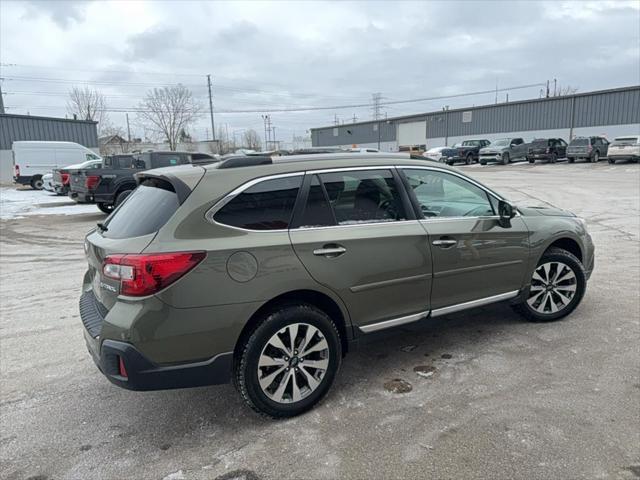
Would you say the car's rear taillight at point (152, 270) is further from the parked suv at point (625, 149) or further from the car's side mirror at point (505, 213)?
the parked suv at point (625, 149)

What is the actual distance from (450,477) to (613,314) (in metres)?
3.23

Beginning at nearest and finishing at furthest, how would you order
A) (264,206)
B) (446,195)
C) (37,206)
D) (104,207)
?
1. (264,206)
2. (446,195)
3. (104,207)
4. (37,206)

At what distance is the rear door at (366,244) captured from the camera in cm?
316

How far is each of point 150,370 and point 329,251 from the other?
1.32m

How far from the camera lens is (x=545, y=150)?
105ft

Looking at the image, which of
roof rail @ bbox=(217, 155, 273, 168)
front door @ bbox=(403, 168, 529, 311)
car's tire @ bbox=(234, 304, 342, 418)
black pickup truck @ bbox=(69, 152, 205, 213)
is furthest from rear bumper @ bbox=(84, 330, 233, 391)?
black pickup truck @ bbox=(69, 152, 205, 213)

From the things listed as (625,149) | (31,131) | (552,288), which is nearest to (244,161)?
(552,288)

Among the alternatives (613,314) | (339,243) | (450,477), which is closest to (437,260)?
(339,243)

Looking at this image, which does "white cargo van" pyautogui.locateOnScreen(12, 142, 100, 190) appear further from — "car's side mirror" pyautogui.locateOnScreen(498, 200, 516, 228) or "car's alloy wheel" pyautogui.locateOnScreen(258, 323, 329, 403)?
"car's alloy wheel" pyautogui.locateOnScreen(258, 323, 329, 403)

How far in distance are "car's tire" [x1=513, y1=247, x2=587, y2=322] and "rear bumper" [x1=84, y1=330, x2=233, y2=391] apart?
2964 mm

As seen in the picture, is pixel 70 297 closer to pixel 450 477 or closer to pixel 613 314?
pixel 450 477

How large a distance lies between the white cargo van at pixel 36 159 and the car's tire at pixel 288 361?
2339 centimetres

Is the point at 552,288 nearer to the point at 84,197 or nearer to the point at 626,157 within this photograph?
the point at 84,197

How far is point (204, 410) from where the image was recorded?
10.8 ft
